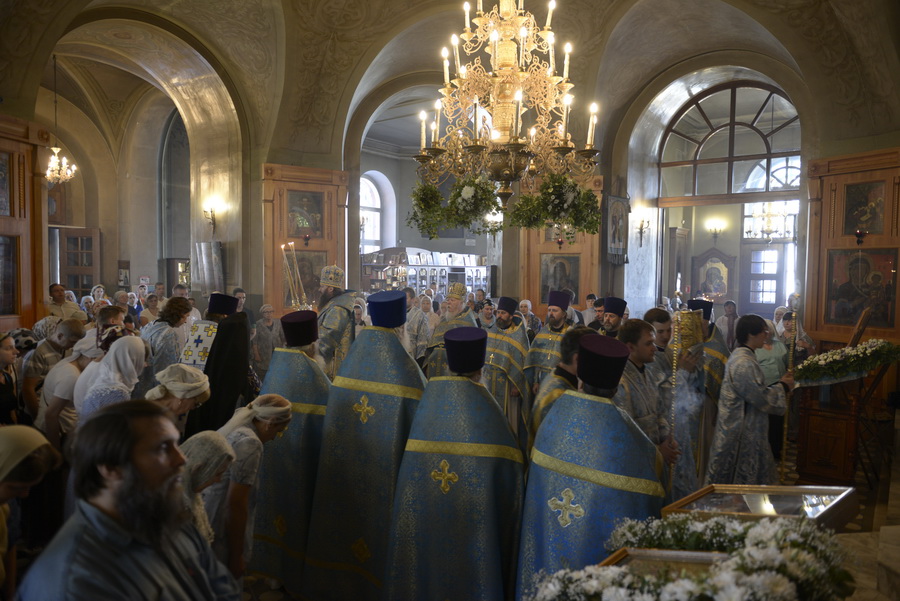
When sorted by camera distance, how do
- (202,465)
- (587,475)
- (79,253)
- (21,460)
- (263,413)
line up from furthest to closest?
1. (79,253)
2. (263,413)
3. (587,475)
4. (202,465)
5. (21,460)

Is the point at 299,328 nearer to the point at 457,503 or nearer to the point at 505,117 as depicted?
the point at 457,503

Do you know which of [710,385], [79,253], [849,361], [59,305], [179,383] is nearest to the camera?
[179,383]

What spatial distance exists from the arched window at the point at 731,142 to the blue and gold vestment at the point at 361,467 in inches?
449

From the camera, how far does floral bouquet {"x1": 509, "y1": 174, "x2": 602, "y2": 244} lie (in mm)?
6816

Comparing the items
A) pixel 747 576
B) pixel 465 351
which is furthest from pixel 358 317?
pixel 747 576

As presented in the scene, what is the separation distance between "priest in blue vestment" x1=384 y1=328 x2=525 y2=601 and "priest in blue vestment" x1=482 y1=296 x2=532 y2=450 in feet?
10.1

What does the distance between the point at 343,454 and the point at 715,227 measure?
2136cm

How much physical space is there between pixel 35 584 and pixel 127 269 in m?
18.7

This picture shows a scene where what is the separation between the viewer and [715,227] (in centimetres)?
2267

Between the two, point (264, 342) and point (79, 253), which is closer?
point (264, 342)

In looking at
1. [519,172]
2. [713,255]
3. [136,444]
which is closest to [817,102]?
[519,172]

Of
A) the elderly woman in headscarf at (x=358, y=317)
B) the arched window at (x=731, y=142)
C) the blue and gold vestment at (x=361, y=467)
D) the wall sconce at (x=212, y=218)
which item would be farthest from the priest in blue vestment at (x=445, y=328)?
the arched window at (x=731, y=142)

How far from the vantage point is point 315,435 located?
4.30 metres

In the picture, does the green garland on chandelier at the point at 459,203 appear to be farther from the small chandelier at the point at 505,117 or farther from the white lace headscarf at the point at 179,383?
the white lace headscarf at the point at 179,383
